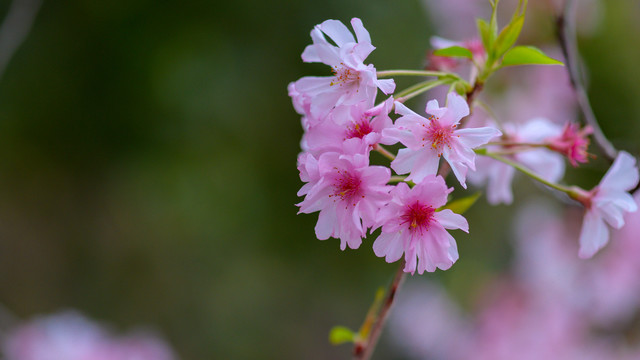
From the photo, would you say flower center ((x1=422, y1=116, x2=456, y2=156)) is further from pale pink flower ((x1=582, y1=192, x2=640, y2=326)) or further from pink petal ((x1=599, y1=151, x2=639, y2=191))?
pale pink flower ((x1=582, y1=192, x2=640, y2=326))

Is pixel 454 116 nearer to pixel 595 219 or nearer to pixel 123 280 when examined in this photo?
pixel 595 219

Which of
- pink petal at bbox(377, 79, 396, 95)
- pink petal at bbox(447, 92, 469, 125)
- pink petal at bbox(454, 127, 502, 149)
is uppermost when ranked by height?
pink petal at bbox(377, 79, 396, 95)

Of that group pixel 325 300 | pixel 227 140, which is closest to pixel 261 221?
pixel 227 140

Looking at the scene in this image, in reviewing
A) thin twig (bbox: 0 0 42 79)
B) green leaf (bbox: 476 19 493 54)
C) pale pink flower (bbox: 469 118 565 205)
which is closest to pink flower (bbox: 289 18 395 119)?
green leaf (bbox: 476 19 493 54)

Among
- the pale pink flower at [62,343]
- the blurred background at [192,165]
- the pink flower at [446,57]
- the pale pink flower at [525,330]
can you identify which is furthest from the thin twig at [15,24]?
the pale pink flower at [525,330]

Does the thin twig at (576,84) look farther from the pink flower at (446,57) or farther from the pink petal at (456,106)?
the pink petal at (456,106)
